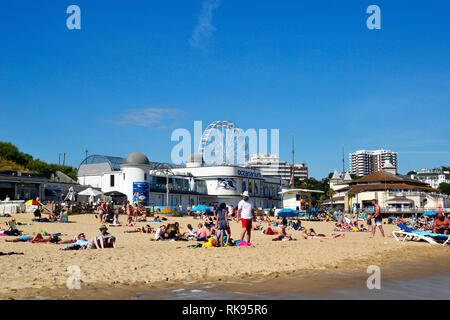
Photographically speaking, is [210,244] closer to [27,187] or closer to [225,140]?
[27,187]

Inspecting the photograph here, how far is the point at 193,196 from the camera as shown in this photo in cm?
5741

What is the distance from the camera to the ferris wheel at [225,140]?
6369cm

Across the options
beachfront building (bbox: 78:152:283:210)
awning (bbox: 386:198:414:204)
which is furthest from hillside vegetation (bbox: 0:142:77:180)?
awning (bbox: 386:198:414:204)

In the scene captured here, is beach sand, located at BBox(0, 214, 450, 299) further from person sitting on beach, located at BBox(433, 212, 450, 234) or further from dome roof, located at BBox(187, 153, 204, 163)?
dome roof, located at BBox(187, 153, 204, 163)

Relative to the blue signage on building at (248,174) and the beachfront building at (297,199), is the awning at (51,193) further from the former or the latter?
the blue signage on building at (248,174)

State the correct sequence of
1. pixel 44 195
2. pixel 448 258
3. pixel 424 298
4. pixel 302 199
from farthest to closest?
pixel 302 199 < pixel 44 195 < pixel 448 258 < pixel 424 298

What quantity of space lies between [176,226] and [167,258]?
6218mm

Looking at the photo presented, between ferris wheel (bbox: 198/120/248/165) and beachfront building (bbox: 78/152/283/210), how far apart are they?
2.70 metres

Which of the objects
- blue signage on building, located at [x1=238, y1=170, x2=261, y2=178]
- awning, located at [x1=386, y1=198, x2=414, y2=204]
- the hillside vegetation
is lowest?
awning, located at [x1=386, y1=198, x2=414, y2=204]

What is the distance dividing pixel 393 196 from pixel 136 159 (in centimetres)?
4502

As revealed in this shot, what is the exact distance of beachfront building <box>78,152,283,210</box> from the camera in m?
46.2

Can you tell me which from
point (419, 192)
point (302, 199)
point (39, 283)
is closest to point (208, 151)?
point (302, 199)

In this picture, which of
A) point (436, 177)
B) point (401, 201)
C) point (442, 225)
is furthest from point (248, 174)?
point (436, 177)
